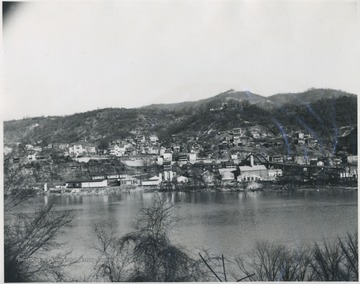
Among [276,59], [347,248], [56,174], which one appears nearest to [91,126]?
[56,174]

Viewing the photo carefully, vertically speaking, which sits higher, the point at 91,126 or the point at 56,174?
the point at 91,126

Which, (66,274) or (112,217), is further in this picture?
(112,217)

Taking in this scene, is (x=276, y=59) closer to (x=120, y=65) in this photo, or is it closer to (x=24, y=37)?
(x=120, y=65)

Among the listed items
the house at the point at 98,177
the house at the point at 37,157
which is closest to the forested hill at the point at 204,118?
the house at the point at 37,157

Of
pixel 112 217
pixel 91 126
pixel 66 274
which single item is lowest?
pixel 66 274

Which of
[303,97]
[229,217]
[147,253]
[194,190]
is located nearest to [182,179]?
[194,190]

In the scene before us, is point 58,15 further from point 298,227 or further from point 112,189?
point 298,227

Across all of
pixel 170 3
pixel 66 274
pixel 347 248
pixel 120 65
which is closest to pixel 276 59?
pixel 170 3

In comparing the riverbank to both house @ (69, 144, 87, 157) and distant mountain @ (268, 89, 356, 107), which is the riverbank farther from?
distant mountain @ (268, 89, 356, 107)
